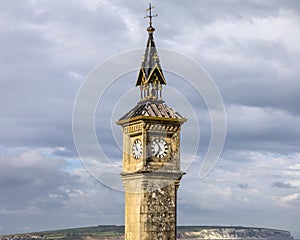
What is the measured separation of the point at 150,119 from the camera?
174ft

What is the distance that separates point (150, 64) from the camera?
5528 centimetres

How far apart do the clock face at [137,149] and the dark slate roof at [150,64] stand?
494 cm

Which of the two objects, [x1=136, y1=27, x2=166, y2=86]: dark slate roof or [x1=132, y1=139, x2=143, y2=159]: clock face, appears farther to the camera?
[x1=136, y1=27, x2=166, y2=86]: dark slate roof

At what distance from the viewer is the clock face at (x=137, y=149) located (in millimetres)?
53431

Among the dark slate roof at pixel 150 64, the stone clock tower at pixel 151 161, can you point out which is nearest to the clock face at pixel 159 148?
the stone clock tower at pixel 151 161

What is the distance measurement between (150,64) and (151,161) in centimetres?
790

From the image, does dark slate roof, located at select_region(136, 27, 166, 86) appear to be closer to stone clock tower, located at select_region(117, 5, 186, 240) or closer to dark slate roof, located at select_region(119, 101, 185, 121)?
stone clock tower, located at select_region(117, 5, 186, 240)

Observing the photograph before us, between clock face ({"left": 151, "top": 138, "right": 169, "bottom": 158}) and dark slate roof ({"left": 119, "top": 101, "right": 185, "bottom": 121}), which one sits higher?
dark slate roof ({"left": 119, "top": 101, "right": 185, "bottom": 121})

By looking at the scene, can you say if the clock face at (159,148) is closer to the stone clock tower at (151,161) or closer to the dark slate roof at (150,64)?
the stone clock tower at (151,161)

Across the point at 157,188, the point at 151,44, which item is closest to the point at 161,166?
the point at 157,188

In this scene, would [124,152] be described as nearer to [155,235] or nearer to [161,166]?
[161,166]

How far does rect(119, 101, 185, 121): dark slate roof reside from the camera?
175ft

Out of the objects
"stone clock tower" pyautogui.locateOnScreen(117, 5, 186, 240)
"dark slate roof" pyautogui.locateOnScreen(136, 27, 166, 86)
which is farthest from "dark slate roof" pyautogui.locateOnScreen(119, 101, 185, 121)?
"dark slate roof" pyautogui.locateOnScreen(136, 27, 166, 86)

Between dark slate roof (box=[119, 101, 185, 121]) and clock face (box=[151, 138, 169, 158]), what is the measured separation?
1997mm
